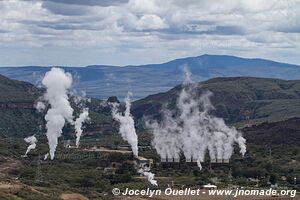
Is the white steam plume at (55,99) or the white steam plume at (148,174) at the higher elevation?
the white steam plume at (55,99)

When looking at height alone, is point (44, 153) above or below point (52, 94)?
below

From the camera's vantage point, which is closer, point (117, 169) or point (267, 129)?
point (117, 169)

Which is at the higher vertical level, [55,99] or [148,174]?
[55,99]

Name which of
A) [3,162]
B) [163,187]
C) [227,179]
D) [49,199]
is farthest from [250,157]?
[49,199]

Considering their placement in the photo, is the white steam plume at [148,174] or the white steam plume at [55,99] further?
the white steam plume at [55,99]

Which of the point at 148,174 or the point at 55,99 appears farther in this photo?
the point at 55,99

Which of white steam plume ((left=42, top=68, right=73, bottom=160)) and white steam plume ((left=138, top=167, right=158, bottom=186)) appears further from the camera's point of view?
white steam plume ((left=42, top=68, right=73, bottom=160))

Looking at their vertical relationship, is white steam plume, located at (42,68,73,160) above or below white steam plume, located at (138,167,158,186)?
above

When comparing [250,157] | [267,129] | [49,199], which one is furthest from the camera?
[267,129]

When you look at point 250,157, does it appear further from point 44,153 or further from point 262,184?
point 44,153

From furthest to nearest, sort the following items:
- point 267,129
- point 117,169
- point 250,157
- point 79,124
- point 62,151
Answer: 1. point 79,124
2. point 267,129
3. point 62,151
4. point 250,157
5. point 117,169
